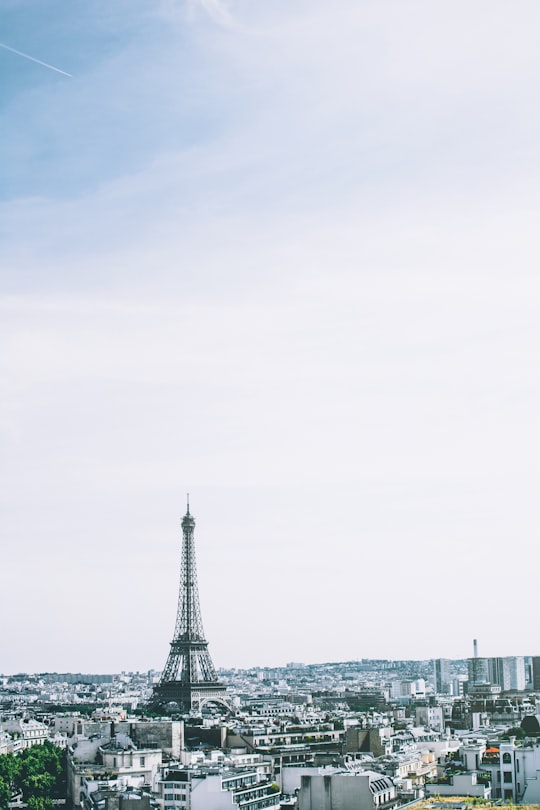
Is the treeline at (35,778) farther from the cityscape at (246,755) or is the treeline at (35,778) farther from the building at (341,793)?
the building at (341,793)

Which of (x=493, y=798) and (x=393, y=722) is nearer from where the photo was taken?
(x=493, y=798)

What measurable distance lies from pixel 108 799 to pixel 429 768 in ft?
61.1

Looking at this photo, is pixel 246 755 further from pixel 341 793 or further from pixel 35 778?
pixel 341 793

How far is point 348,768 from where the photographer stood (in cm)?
4934

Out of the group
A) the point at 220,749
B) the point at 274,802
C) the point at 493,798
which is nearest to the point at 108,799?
the point at 274,802

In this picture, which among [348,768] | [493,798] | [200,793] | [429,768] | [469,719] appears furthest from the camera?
[469,719]

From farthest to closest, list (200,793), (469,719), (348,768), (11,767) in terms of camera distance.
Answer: (469,719), (11,767), (348,768), (200,793)

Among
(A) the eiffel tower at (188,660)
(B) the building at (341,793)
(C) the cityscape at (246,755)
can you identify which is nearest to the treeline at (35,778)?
(C) the cityscape at (246,755)

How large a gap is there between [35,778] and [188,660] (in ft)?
147

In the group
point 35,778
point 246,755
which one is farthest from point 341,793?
point 35,778

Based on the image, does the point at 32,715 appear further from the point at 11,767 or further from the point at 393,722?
the point at 11,767

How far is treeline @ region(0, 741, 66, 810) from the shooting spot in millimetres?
60531

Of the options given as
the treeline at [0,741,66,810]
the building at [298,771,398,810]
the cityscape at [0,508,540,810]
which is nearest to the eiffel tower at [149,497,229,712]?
the cityscape at [0,508,540,810]

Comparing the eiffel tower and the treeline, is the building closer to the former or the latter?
the treeline
